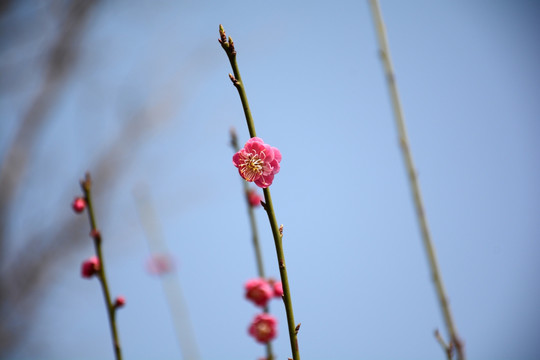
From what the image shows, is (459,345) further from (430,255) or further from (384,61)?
(384,61)

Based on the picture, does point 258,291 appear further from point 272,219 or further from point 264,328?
point 272,219

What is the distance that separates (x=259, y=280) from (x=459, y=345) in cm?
76

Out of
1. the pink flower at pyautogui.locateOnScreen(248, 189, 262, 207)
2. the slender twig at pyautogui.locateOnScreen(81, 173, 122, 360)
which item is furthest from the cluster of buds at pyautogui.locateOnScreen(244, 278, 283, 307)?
the slender twig at pyautogui.locateOnScreen(81, 173, 122, 360)

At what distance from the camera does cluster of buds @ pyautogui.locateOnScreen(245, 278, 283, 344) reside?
4.12ft

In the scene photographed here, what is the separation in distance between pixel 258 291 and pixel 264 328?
0.13 m

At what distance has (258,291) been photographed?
4.18 feet

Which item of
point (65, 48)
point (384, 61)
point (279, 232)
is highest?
point (65, 48)

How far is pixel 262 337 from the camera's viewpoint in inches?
49.6

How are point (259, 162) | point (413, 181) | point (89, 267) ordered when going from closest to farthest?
point (413, 181) < point (259, 162) < point (89, 267)

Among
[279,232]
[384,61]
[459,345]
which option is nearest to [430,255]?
[459,345]

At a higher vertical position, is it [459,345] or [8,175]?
[8,175]

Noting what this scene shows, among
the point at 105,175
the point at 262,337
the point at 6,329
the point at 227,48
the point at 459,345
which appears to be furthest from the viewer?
the point at 105,175

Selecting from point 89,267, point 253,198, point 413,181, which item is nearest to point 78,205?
point 89,267

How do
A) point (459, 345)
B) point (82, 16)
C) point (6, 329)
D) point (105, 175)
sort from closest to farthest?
point (459, 345) → point (6, 329) → point (82, 16) → point (105, 175)
